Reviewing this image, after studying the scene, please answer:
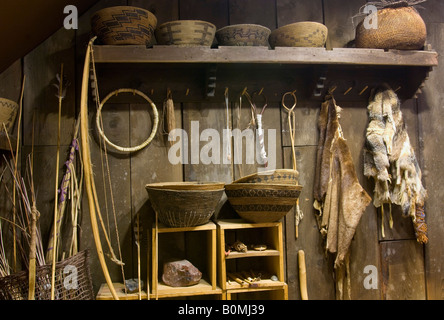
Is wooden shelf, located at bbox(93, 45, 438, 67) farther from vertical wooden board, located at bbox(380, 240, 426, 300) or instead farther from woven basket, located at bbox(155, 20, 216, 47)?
vertical wooden board, located at bbox(380, 240, 426, 300)

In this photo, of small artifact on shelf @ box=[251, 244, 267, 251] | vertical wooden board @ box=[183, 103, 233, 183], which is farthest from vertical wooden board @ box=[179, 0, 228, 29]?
small artifact on shelf @ box=[251, 244, 267, 251]

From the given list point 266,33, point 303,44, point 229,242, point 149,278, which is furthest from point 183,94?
point 149,278

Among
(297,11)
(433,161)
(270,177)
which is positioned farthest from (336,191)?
(297,11)

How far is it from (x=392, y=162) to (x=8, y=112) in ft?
6.59

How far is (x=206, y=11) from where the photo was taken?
2.14 m

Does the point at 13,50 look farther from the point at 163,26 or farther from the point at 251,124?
the point at 251,124

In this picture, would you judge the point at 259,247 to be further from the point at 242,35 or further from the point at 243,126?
the point at 242,35

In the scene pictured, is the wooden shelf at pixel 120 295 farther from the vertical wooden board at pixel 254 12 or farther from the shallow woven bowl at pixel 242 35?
the vertical wooden board at pixel 254 12

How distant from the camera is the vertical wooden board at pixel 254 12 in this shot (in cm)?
217

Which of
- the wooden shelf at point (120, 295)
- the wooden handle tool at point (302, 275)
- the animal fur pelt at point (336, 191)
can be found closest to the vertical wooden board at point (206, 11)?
the animal fur pelt at point (336, 191)
